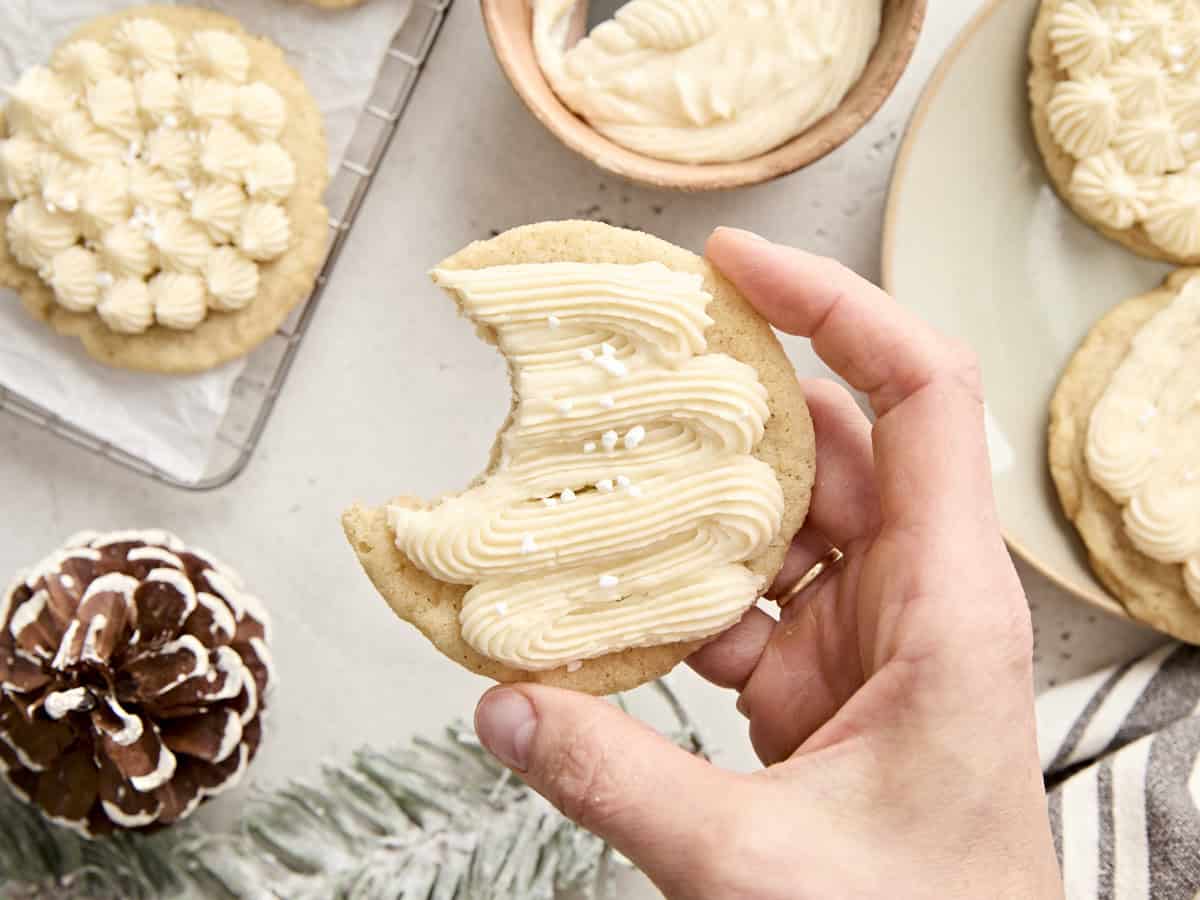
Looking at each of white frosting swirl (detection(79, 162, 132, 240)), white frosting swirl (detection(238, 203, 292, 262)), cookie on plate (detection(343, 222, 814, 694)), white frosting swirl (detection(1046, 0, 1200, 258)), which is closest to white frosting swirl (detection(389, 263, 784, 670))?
cookie on plate (detection(343, 222, 814, 694))

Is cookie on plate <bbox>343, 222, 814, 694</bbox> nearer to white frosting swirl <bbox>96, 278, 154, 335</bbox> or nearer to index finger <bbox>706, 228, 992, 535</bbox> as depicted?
index finger <bbox>706, 228, 992, 535</bbox>

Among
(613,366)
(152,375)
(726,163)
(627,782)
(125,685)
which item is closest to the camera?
(627,782)

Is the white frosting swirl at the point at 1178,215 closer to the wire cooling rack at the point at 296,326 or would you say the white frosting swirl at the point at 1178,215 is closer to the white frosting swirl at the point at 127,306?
the wire cooling rack at the point at 296,326

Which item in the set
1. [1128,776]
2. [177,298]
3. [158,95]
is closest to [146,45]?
[158,95]

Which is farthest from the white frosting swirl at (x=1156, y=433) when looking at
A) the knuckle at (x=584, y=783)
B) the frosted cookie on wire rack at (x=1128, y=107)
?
the knuckle at (x=584, y=783)

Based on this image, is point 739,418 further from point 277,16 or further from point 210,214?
point 277,16

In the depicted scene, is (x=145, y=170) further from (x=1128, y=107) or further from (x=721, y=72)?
(x=1128, y=107)
